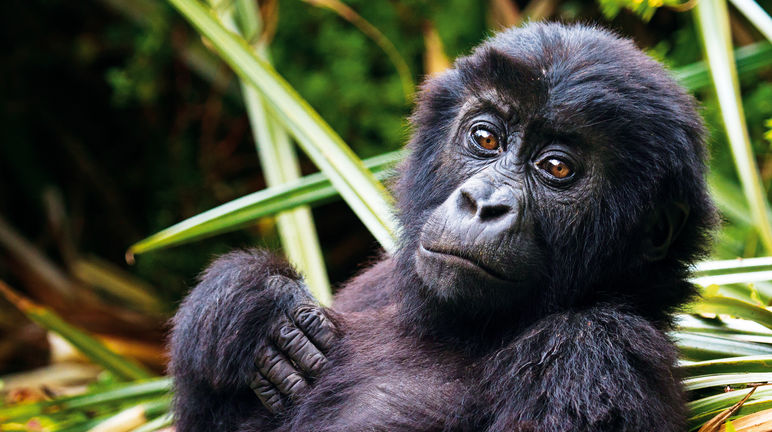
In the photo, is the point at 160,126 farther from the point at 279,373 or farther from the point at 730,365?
the point at 730,365

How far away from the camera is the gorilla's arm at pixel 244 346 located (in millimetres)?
2756

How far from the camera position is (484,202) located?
243 centimetres

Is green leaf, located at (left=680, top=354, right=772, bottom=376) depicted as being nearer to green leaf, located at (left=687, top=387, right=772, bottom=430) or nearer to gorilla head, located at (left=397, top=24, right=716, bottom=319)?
green leaf, located at (left=687, top=387, right=772, bottom=430)

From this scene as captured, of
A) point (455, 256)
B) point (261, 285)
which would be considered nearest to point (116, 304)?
point (261, 285)

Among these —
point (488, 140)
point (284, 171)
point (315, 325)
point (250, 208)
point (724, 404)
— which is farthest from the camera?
point (284, 171)

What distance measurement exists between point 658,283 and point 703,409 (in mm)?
404

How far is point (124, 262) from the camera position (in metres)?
6.93

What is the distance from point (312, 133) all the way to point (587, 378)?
1.83m

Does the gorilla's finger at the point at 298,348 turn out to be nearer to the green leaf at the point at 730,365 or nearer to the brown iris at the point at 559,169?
the brown iris at the point at 559,169

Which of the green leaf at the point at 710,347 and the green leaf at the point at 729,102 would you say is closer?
the green leaf at the point at 710,347

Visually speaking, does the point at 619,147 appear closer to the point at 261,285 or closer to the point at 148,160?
the point at 261,285

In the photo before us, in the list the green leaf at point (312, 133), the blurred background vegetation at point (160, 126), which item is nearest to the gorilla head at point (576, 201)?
the green leaf at point (312, 133)

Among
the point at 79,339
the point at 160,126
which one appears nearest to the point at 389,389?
the point at 79,339

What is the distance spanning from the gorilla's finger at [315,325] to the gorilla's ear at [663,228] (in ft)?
3.63
